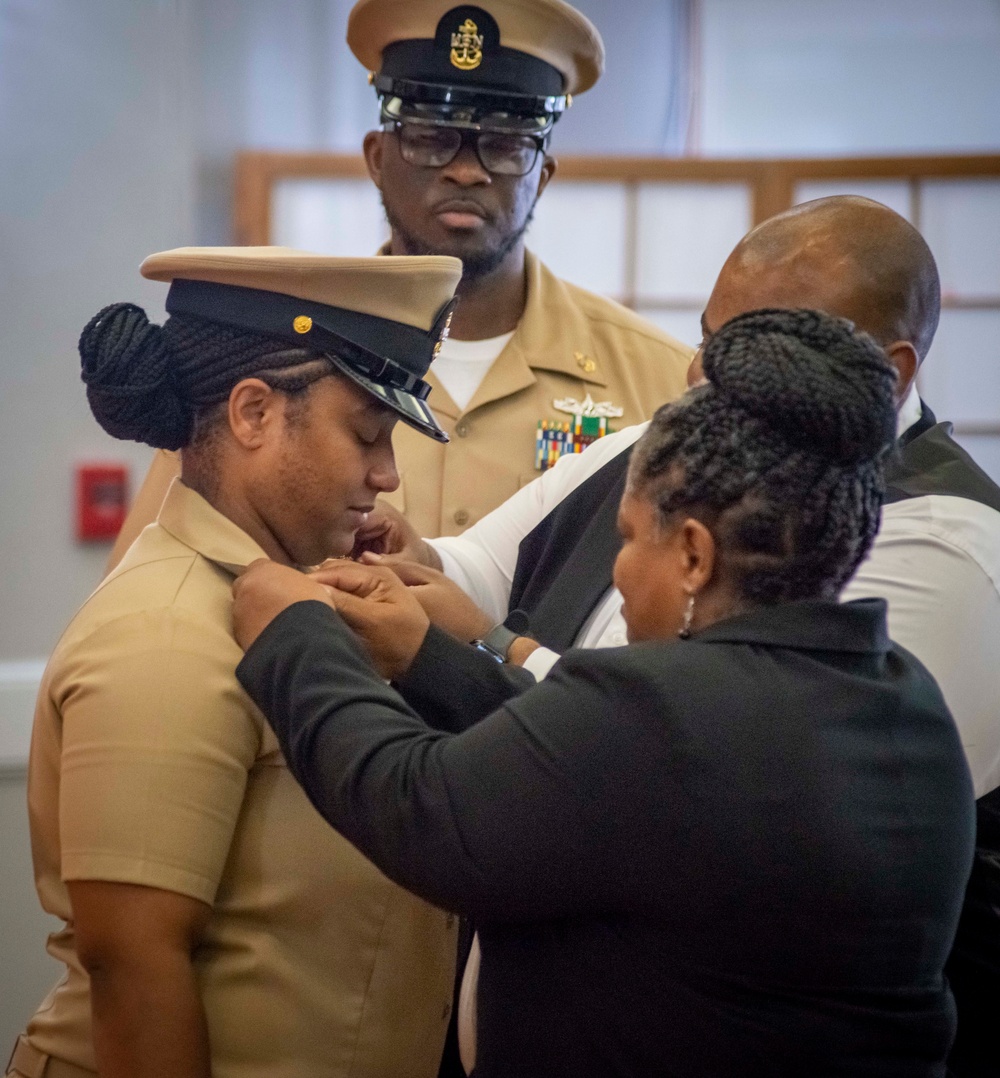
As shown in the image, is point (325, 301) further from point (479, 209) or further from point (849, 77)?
point (849, 77)

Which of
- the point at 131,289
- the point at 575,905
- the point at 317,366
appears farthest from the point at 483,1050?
the point at 131,289

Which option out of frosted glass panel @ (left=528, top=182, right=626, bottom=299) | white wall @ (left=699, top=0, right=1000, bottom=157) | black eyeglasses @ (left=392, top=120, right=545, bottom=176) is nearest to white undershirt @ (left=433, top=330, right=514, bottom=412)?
black eyeglasses @ (left=392, top=120, right=545, bottom=176)

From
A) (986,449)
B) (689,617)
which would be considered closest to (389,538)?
(689,617)

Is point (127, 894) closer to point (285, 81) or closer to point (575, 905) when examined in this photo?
point (575, 905)

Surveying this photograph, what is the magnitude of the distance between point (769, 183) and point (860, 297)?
2869mm

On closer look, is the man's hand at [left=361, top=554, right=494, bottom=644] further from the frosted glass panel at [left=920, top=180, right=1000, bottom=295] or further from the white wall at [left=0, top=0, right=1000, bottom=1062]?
the frosted glass panel at [left=920, top=180, right=1000, bottom=295]

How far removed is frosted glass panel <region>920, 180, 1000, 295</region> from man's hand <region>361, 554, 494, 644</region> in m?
3.09

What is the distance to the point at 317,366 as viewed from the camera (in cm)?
143

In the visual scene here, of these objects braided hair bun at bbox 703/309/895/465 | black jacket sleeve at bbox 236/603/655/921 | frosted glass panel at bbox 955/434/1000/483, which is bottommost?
frosted glass panel at bbox 955/434/1000/483

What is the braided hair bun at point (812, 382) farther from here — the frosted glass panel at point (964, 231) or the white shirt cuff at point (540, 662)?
the frosted glass panel at point (964, 231)

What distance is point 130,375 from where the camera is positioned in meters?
1.40

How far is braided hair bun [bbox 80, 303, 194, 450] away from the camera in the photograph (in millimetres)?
1396

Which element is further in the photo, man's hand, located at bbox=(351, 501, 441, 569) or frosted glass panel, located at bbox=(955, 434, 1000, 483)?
frosted glass panel, located at bbox=(955, 434, 1000, 483)

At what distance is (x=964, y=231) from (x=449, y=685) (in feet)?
11.6
